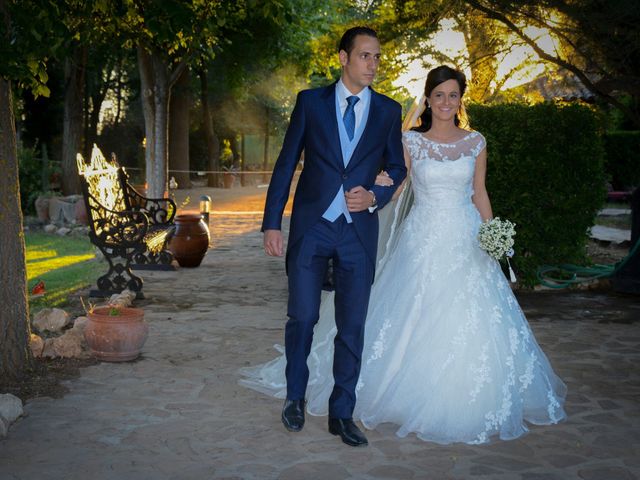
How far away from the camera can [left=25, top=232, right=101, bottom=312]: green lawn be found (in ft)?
34.7

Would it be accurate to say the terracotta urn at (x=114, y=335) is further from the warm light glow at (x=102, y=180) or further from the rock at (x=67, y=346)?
the warm light glow at (x=102, y=180)

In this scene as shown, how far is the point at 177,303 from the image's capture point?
10.1 meters

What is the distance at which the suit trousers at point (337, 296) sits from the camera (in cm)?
507

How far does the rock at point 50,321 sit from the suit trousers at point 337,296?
12.4 feet

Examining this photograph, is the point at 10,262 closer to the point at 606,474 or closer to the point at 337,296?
the point at 337,296

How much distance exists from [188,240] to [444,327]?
7.64 metres

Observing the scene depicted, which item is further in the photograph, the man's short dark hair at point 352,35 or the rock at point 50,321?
the rock at point 50,321

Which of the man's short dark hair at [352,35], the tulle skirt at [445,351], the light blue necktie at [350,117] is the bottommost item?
the tulle skirt at [445,351]

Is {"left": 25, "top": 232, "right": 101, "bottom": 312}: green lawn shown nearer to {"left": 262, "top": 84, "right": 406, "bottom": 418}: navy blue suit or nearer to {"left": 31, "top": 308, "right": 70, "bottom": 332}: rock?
{"left": 31, "top": 308, "right": 70, "bottom": 332}: rock

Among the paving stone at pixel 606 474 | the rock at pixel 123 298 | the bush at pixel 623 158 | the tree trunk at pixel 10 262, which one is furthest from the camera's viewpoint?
the bush at pixel 623 158

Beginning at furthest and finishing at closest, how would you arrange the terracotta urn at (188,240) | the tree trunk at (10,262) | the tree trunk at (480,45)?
1. the tree trunk at (480,45)
2. the terracotta urn at (188,240)
3. the tree trunk at (10,262)

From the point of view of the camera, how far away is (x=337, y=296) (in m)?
5.25

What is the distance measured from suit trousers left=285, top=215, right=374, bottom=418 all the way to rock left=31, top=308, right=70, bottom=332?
12.4ft

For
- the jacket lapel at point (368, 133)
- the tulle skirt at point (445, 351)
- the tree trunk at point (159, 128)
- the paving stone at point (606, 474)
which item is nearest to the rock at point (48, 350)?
the tulle skirt at point (445, 351)
